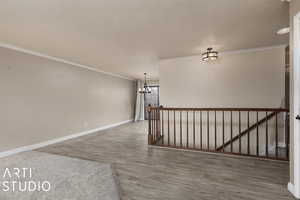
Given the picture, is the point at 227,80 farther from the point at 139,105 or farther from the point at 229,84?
the point at 139,105

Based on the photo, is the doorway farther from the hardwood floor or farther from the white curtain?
the hardwood floor

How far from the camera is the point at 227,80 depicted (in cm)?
399

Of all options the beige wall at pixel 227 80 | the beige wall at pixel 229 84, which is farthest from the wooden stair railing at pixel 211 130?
the beige wall at pixel 227 80

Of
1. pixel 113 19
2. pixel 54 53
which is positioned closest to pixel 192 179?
pixel 113 19

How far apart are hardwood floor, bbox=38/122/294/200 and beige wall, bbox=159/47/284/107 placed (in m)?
1.54

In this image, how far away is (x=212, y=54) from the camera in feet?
11.4

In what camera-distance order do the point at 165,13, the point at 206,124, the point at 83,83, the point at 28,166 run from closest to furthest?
1. the point at 165,13
2. the point at 28,166
3. the point at 206,124
4. the point at 83,83

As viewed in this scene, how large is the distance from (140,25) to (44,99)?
325cm

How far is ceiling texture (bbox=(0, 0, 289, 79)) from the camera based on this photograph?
1963 millimetres

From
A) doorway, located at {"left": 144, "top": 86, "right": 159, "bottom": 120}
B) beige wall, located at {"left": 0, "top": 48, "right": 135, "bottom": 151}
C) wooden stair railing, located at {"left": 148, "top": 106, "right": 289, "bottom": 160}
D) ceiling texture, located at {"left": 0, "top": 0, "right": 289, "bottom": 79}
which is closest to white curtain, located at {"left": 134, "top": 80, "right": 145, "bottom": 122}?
doorway, located at {"left": 144, "top": 86, "right": 159, "bottom": 120}

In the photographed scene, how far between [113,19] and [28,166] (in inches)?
115

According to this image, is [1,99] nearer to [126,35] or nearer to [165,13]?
[126,35]

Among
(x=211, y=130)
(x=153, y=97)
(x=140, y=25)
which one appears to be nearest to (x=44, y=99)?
(x=140, y=25)

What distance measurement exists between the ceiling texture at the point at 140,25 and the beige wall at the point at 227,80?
405mm
